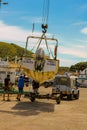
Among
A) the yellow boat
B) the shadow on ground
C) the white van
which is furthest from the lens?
the white van

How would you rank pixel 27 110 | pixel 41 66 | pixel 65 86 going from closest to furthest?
pixel 27 110 < pixel 41 66 < pixel 65 86

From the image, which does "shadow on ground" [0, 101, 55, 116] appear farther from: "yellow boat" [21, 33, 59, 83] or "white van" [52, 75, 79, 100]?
"white van" [52, 75, 79, 100]

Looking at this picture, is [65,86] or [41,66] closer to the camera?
[41,66]

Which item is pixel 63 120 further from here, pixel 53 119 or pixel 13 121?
pixel 13 121

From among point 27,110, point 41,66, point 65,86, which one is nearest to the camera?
point 27,110

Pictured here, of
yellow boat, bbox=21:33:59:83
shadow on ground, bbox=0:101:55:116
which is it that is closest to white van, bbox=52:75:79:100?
yellow boat, bbox=21:33:59:83

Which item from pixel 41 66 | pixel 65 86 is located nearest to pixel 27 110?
pixel 41 66

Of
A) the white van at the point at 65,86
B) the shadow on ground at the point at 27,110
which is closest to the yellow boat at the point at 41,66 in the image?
the shadow on ground at the point at 27,110

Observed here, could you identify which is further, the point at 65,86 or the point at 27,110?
the point at 65,86

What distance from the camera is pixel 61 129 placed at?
14.5 meters

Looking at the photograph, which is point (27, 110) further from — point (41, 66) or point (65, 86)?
point (65, 86)

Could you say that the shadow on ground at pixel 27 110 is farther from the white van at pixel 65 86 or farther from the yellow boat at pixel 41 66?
the white van at pixel 65 86

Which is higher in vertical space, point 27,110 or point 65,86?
point 65,86

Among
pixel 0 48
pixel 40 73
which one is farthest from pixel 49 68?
pixel 0 48
